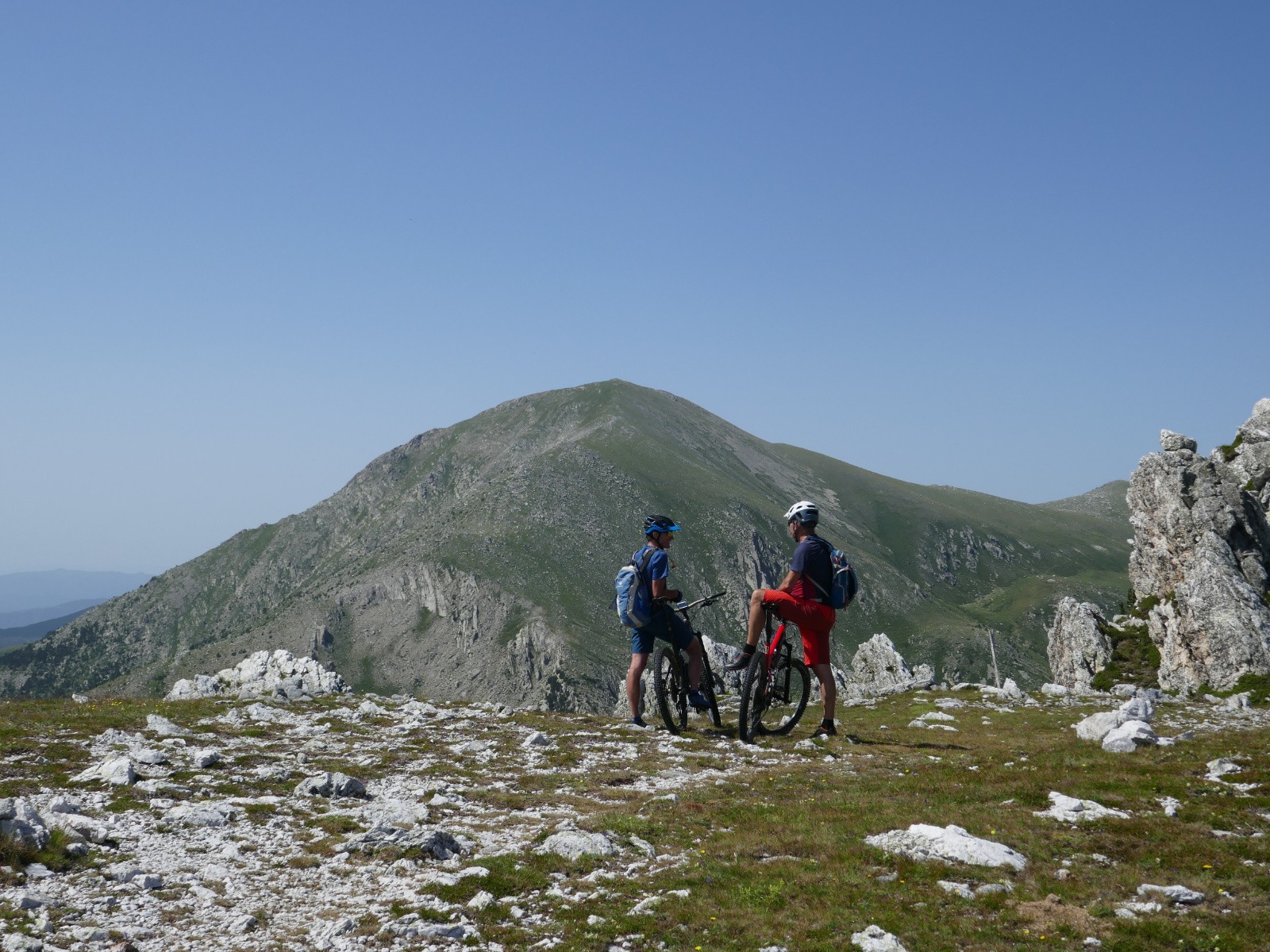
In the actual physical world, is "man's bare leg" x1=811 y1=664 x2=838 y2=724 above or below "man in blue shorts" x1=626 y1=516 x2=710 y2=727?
below

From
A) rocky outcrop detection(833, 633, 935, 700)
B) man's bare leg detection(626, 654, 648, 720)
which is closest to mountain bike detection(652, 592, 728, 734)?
man's bare leg detection(626, 654, 648, 720)

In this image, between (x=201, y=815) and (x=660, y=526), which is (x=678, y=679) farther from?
(x=201, y=815)

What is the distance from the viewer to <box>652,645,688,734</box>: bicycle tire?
64.2 feet

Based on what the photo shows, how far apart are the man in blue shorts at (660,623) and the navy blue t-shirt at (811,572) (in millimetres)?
2752

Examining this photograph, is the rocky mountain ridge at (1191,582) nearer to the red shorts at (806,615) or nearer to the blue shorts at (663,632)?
the red shorts at (806,615)

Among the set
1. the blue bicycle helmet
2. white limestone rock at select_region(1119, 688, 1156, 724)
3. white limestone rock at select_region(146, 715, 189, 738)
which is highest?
the blue bicycle helmet

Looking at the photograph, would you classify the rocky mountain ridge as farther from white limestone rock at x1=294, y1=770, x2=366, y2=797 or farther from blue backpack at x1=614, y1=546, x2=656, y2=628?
white limestone rock at x1=294, y1=770, x2=366, y2=797

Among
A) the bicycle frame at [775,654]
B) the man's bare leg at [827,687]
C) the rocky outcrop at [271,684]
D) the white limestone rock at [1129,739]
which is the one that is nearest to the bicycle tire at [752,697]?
the bicycle frame at [775,654]

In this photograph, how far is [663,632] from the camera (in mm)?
19781

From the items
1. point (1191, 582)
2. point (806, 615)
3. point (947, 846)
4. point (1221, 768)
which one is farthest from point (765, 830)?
point (1191, 582)

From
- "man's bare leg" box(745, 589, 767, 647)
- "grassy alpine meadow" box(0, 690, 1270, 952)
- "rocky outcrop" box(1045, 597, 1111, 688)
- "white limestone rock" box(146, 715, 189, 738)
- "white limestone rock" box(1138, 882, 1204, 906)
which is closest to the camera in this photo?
"grassy alpine meadow" box(0, 690, 1270, 952)

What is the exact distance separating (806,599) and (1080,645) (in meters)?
63.2

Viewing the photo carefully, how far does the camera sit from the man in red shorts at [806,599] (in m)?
17.8

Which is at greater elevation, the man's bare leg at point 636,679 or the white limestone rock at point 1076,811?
the man's bare leg at point 636,679
